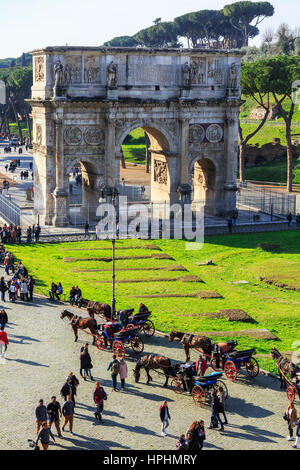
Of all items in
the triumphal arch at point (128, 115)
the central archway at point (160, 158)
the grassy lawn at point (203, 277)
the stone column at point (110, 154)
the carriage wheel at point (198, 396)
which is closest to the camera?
the carriage wheel at point (198, 396)

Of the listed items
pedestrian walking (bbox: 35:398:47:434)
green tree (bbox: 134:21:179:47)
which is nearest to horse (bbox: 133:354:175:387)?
pedestrian walking (bbox: 35:398:47:434)

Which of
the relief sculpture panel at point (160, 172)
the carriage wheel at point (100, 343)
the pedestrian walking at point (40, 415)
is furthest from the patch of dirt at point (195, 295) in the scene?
the relief sculpture panel at point (160, 172)

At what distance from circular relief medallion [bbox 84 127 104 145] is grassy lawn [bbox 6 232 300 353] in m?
9.33

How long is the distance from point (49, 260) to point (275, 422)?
2644 centimetres

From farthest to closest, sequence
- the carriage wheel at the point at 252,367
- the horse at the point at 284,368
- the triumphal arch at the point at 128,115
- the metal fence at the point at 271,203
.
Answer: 1. the metal fence at the point at 271,203
2. the triumphal arch at the point at 128,115
3. the carriage wheel at the point at 252,367
4. the horse at the point at 284,368

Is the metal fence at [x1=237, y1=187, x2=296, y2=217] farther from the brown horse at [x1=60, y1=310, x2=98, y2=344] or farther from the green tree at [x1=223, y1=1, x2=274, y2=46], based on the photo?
the green tree at [x1=223, y1=1, x2=274, y2=46]

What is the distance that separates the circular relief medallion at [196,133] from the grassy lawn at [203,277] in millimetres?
9885

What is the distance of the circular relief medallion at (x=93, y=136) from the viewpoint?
190 ft

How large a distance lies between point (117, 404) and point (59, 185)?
1290 inches

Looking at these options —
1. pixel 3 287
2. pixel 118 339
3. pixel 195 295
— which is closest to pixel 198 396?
pixel 118 339

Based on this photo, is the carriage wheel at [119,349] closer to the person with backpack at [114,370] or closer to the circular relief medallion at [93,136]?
the person with backpack at [114,370]

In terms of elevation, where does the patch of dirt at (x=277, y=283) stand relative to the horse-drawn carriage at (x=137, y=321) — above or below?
below

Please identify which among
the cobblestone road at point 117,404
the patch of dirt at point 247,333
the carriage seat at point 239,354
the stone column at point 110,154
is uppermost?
the stone column at point 110,154
